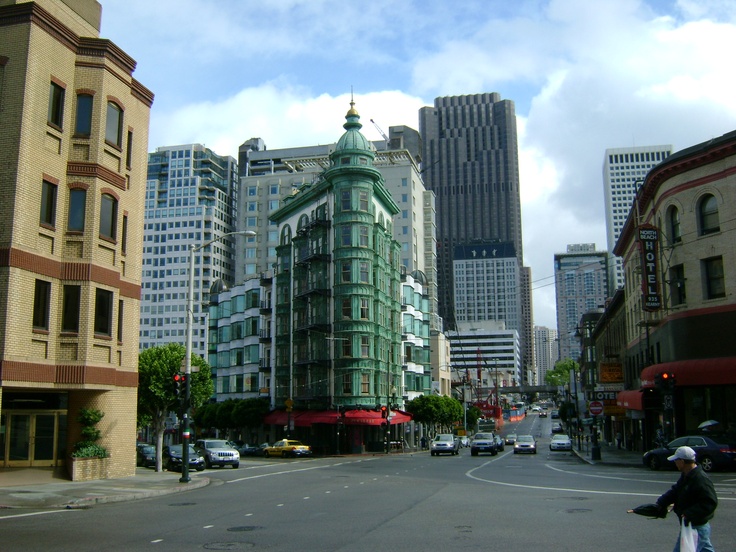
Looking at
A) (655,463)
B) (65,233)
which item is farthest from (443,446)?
(65,233)

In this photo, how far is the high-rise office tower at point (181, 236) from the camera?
158 m

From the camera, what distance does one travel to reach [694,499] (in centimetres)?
852

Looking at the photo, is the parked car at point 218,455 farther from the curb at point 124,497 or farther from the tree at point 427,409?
the tree at point 427,409

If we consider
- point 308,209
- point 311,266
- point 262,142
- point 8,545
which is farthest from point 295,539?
point 262,142

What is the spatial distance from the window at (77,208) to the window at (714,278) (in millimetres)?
29239

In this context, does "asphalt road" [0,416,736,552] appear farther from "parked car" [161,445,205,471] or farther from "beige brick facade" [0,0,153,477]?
"parked car" [161,445,205,471]

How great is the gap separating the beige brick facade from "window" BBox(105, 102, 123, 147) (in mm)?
81

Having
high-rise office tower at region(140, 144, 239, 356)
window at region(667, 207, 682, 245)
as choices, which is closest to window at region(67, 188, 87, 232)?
window at region(667, 207, 682, 245)

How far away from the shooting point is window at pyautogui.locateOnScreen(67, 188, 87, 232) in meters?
27.4

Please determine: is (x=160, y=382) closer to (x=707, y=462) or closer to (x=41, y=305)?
(x=41, y=305)

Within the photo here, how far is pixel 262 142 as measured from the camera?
165 metres

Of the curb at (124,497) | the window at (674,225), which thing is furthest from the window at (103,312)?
the window at (674,225)

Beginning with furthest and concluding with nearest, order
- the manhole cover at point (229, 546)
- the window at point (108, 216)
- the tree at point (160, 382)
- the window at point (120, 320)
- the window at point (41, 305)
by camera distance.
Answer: the tree at point (160, 382), the window at point (120, 320), the window at point (108, 216), the window at point (41, 305), the manhole cover at point (229, 546)

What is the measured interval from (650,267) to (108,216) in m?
27.3
